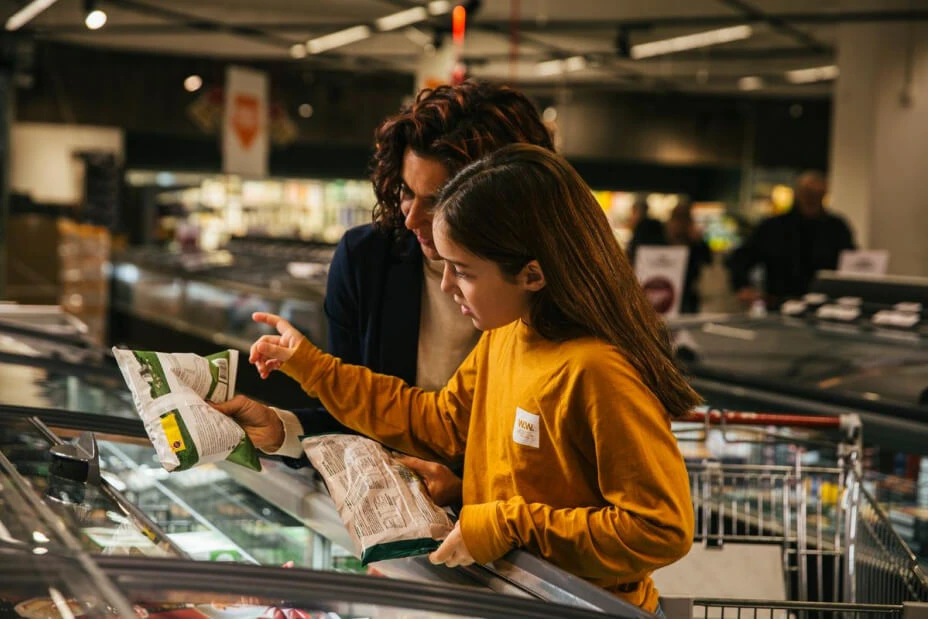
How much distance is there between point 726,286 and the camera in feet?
43.3

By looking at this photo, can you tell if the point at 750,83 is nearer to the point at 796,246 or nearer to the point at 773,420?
the point at 796,246

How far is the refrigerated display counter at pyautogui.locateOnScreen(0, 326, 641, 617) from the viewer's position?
4.82 feet

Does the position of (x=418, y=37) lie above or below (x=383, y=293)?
above

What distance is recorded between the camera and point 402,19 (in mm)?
11570

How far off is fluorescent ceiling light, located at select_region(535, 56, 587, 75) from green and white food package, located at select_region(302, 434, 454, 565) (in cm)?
1320

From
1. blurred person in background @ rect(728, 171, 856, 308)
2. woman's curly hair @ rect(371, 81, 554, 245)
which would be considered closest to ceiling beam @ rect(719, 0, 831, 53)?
blurred person in background @ rect(728, 171, 856, 308)

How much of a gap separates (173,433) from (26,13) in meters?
6.84

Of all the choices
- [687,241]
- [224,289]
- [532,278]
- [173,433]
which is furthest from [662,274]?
[173,433]

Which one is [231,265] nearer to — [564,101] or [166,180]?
[166,180]

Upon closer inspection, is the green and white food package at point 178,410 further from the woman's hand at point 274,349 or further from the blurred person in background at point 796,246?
the blurred person in background at point 796,246

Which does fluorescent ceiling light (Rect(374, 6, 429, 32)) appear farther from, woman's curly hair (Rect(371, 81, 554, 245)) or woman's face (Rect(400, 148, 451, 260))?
woman's face (Rect(400, 148, 451, 260))

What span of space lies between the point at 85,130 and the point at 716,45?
887cm

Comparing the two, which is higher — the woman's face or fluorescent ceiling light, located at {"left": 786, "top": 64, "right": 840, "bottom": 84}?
fluorescent ceiling light, located at {"left": 786, "top": 64, "right": 840, "bottom": 84}

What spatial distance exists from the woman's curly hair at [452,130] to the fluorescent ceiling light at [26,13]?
19.4ft
